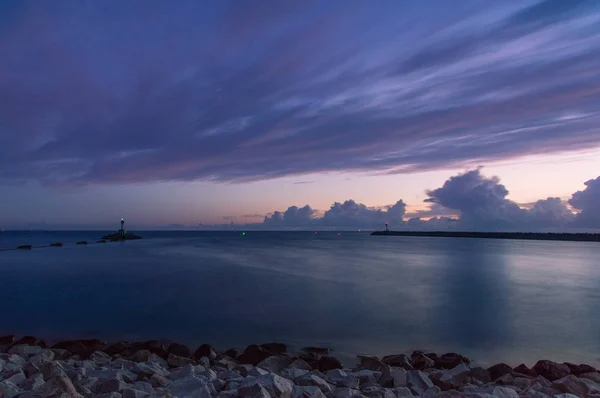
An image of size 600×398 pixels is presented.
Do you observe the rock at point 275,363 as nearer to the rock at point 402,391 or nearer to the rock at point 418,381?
the rock at point 418,381

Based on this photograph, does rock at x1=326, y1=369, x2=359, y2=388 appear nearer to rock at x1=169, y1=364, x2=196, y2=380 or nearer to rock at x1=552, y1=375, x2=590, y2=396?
rock at x1=169, y1=364, x2=196, y2=380

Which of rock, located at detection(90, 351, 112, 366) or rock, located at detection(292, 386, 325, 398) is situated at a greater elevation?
rock, located at detection(292, 386, 325, 398)

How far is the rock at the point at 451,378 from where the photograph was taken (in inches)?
288

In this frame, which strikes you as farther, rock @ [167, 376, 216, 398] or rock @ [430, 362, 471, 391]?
rock @ [430, 362, 471, 391]

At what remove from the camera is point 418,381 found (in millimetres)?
7145

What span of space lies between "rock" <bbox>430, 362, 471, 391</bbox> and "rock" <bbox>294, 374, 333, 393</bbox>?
214 cm

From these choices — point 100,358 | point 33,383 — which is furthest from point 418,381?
point 100,358

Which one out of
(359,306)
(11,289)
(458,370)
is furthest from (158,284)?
(458,370)

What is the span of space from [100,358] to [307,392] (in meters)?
5.16

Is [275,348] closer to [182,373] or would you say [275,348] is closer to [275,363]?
[275,363]

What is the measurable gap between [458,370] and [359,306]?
30.5 feet

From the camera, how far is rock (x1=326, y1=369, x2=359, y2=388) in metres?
7.07

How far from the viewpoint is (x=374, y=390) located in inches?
259

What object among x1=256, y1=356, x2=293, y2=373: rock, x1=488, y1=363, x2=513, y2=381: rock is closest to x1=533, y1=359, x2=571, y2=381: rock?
x1=488, y1=363, x2=513, y2=381: rock
